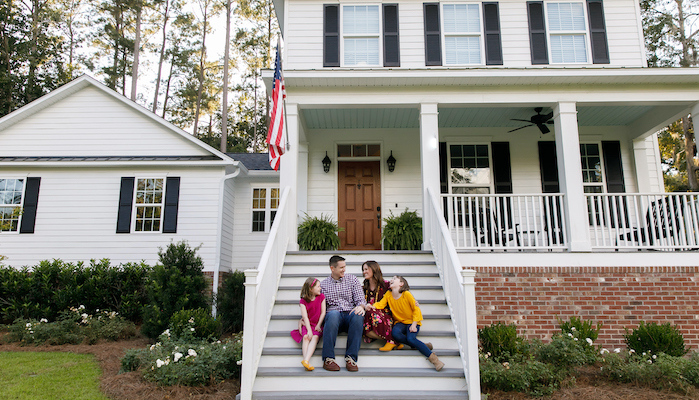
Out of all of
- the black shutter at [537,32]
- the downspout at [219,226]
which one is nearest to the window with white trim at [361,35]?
the black shutter at [537,32]

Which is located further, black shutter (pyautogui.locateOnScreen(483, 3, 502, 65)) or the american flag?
black shutter (pyautogui.locateOnScreen(483, 3, 502, 65))

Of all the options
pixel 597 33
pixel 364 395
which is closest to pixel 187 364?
pixel 364 395

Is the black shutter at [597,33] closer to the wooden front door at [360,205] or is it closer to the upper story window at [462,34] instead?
the upper story window at [462,34]

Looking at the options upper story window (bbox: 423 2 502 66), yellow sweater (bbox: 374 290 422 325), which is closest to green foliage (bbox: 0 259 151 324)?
yellow sweater (bbox: 374 290 422 325)

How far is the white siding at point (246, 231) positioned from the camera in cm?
1130

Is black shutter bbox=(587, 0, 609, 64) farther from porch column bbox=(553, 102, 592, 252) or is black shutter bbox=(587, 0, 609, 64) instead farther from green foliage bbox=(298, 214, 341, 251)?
green foliage bbox=(298, 214, 341, 251)

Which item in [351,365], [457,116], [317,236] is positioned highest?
[457,116]

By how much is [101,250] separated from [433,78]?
8022 millimetres

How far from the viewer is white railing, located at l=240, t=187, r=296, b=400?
4363mm

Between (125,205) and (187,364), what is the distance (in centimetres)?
643

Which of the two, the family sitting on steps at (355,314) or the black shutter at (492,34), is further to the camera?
the black shutter at (492,34)

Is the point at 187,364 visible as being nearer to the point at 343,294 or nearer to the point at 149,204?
the point at 343,294

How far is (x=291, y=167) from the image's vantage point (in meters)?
7.70

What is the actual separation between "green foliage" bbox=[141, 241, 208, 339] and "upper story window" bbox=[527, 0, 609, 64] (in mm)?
7446
